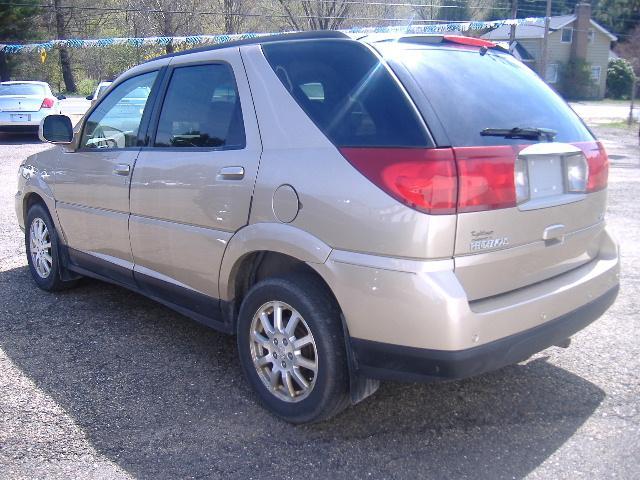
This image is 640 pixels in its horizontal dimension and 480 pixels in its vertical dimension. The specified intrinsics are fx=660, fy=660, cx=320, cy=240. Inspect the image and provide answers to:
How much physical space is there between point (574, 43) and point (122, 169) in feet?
202

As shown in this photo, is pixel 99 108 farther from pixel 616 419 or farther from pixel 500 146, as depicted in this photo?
pixel 616 419

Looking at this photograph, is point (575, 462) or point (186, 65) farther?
point (186, 65)

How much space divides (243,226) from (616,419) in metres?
2.17

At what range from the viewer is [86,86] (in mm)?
45156

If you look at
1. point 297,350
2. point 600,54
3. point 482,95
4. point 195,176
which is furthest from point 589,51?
point 297,350

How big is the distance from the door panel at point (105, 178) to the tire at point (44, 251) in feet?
0.87

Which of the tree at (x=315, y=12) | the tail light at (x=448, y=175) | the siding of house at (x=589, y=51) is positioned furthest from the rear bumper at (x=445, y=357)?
the siding of house at (x=589, y=51)

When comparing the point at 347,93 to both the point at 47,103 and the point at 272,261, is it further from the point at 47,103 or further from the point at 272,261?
the point at 47,103

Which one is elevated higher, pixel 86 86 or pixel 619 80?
pixel 86 86

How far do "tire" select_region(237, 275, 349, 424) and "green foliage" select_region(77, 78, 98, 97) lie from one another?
142 feet

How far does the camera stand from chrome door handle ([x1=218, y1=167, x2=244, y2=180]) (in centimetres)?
343

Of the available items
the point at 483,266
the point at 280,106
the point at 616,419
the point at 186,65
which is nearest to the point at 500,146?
the point at 483,266

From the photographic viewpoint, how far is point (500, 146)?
2.88 metres

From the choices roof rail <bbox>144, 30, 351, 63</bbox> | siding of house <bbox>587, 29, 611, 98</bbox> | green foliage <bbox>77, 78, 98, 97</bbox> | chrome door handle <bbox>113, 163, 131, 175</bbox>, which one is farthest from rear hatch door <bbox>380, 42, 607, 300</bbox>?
siding of house <bbox>587, 29, 611, 98</bbox>
